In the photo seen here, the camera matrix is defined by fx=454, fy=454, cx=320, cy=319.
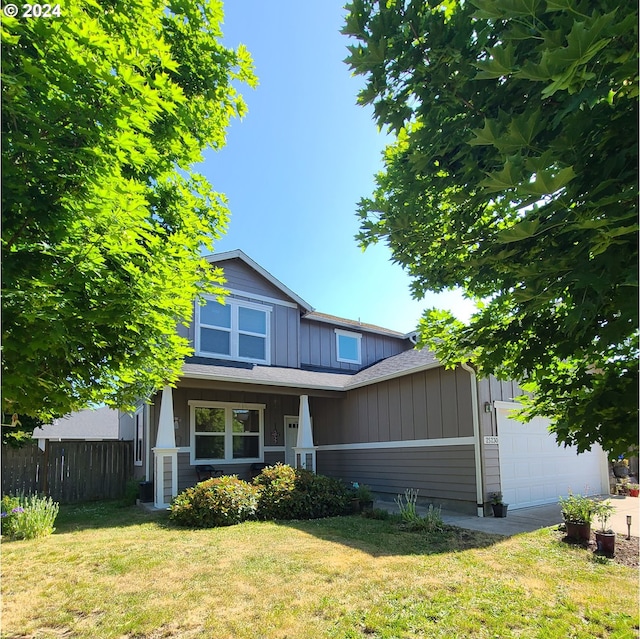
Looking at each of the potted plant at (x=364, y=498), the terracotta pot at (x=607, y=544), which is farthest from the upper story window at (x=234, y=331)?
the terracotta pot at (x=607, y=544)

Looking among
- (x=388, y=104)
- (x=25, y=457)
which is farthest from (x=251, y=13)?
(x=25, y=457)

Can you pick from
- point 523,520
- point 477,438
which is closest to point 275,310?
point 477,438

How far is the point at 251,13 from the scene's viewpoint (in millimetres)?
5301

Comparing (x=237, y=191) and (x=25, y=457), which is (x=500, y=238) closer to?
(x=237, y=191)

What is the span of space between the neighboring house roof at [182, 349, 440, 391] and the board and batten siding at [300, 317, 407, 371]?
2.76ft

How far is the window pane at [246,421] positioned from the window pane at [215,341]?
6.04ft

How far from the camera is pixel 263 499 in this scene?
945cm

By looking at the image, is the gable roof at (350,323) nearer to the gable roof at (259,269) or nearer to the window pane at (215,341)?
the gable roof at (259,269)

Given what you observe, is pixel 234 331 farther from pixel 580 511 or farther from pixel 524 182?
pixel 524 182

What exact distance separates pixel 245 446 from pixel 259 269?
17.6 ft

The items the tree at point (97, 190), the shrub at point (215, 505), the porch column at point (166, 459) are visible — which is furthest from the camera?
the porch column at point (166, 459)

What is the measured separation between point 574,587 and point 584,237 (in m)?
4.57

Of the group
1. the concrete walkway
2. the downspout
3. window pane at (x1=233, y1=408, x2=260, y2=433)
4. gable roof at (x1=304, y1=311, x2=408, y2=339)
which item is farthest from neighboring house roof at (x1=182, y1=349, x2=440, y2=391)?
the concrete walkway

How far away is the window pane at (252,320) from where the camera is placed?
13828 mm
